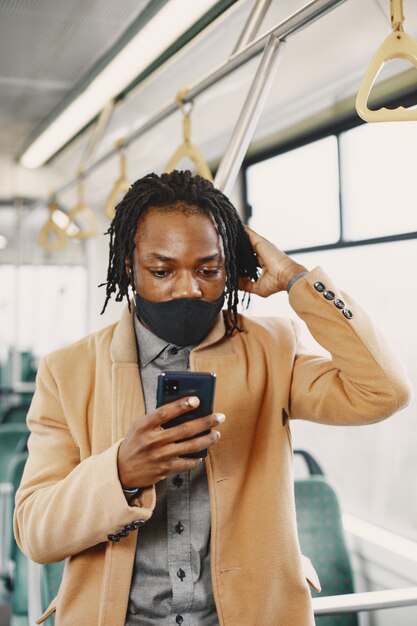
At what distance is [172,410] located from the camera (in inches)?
45.7

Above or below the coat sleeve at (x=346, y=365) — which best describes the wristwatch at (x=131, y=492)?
below

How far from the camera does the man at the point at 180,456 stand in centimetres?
131

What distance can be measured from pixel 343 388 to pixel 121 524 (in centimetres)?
46

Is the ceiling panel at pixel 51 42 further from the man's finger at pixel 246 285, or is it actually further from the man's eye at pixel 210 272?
the man's eye at pixel 210 272

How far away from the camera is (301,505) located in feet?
8.34

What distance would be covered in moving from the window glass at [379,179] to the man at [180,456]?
1.44 metres

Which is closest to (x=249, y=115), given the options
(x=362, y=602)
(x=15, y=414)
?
(x=362, y=602)

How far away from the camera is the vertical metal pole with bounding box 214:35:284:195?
1871mm

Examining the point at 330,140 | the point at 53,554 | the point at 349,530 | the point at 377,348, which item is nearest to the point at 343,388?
the point at 377,348

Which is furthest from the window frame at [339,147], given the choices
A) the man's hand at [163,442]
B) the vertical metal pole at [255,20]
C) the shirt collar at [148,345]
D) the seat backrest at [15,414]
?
the seat backrest at [15,414]

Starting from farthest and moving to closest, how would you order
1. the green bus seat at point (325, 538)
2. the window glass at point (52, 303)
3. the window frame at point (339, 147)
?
the window glass at point (52, 303) → the window frame at point (339, 147) → the green bus seat at point (325, 538)

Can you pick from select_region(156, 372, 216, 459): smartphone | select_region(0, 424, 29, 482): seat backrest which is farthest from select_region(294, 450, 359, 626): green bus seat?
select_region(0, 424, 29, 482): seat backrest

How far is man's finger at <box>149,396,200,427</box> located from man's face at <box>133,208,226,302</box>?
0.80 feet

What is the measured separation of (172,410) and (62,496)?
27 cm
